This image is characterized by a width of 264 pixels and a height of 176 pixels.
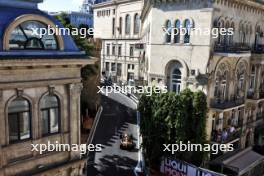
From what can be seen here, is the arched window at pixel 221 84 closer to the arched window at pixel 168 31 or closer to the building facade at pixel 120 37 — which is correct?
the arched window at pixel 168 31

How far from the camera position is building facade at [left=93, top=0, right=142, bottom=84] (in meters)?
49.5

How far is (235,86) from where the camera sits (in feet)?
98.2

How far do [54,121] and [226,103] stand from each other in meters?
19.1

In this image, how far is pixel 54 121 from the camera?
14211 mm

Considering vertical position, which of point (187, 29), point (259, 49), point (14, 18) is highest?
point (187, 29)

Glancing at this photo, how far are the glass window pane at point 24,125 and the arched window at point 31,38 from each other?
117 inches

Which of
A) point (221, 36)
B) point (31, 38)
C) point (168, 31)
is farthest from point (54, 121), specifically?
point (221, 36)

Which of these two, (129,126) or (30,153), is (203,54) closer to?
(129,126)

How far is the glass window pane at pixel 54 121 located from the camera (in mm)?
14031

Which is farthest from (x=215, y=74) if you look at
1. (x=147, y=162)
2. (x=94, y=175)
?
(x=94, y=175)

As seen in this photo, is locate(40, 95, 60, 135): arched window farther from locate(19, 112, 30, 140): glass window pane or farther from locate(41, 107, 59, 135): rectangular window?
locate(19, 112, 30, 140): glass window pane

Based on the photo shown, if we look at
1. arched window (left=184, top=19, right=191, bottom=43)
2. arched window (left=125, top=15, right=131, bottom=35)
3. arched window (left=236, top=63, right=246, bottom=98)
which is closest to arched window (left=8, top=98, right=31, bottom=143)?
arched window (left=184, top=19, right=191, bottom=43)

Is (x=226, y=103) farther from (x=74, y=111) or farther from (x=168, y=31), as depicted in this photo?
(x=74, y=111)

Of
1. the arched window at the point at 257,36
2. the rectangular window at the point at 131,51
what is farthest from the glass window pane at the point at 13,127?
the rectangular window at the point at 131,51
